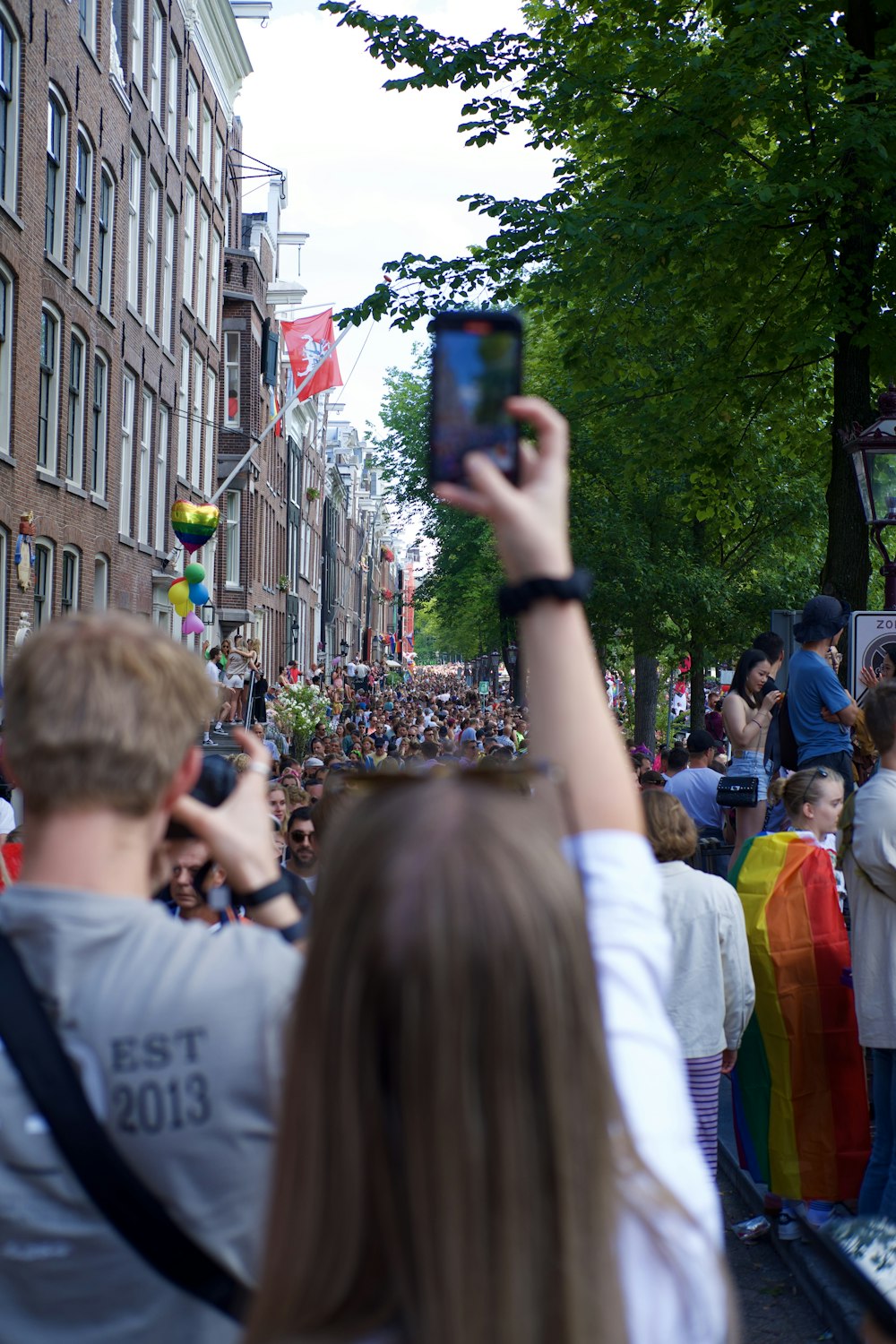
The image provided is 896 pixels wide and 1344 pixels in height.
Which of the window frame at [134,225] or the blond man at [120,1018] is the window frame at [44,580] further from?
the blond man at [120,1018]

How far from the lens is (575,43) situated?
12.5m

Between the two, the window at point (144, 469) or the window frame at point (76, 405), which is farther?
the window at point (144, 469)

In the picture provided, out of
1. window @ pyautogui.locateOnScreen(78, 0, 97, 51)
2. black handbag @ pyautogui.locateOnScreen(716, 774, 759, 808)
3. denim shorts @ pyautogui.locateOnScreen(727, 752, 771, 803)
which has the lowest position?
black handbag @ pyautogui.locateOnScreen(716, 774, 759, 808)

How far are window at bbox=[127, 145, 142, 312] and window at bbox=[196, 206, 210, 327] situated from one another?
582cm

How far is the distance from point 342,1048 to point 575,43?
12.9 m

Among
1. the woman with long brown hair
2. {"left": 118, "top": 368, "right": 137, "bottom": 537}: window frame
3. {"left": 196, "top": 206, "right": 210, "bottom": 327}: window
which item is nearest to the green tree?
the woman with long brown hair

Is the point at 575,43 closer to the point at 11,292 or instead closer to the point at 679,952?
the point at 11,292

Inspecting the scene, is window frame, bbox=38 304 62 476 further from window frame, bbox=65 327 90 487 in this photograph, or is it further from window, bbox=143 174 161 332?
window, bbox=143 174 161 332

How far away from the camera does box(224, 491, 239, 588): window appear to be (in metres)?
36.1

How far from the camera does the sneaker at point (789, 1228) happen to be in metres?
5.33

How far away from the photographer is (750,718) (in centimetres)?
855

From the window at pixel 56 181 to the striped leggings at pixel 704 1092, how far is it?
15.6 meters

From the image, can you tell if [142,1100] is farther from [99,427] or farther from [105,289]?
[105,289]

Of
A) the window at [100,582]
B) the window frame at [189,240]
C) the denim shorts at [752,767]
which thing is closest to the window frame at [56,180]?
the window at [100,582]
